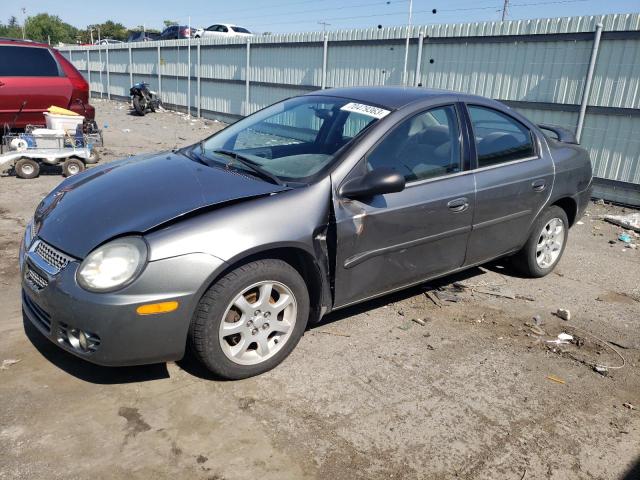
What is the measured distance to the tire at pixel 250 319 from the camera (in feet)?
9.25

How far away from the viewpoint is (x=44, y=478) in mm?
2301

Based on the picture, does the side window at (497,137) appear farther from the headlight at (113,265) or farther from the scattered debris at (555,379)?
the headlight at (113,265)

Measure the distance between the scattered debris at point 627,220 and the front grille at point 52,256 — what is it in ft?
22.6

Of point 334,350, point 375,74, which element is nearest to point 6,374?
point 334,350

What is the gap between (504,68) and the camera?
30.0 ft

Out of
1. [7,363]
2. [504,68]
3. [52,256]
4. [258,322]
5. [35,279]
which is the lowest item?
[7,363]

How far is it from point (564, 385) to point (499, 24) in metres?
7.46

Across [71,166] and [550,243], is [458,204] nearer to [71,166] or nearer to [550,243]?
[550,243]

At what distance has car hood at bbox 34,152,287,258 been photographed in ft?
9.23

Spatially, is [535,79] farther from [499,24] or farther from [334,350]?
[334,350]

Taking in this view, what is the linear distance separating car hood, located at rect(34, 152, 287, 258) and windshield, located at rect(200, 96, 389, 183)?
285 millimetres

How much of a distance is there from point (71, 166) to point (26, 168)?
600mm

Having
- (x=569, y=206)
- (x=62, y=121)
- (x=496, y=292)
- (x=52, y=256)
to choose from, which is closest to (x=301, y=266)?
(x=52, y=256)

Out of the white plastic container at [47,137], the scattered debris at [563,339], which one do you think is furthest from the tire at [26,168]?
the scattered debris at [563,339]
